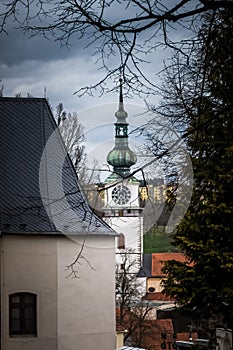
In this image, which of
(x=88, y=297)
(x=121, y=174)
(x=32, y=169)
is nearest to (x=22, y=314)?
(x=88, y=297)

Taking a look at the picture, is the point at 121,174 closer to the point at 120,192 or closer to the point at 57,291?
the point at 120,192

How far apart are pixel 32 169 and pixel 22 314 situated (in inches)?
92.0

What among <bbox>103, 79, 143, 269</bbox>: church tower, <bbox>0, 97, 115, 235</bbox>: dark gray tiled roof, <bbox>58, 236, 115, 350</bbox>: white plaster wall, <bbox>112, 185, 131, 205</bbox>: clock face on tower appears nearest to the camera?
<bbox>103, 79, 143, 269</bbox>: church tower

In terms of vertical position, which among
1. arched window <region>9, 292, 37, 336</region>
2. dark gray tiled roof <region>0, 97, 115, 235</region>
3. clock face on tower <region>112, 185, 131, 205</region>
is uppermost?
dark gray tiled roof <region>0, 97, 115, 235</region>

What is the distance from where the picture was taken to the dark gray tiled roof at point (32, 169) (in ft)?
40.8

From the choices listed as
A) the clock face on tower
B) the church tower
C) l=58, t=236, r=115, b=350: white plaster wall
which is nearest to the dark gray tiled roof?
l=58, t=236, r=115, b=350: white plaster wall

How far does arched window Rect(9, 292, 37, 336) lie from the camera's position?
1244 cm

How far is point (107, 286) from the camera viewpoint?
13133 millimetres

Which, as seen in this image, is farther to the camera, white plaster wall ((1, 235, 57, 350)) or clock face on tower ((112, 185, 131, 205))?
white plaster wall ((1, 235, 57, 350))

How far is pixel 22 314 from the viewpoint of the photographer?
1250 cm

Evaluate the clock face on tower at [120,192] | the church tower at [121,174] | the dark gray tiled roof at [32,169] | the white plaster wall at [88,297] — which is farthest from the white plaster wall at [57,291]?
the clock face on tower at [120,192]

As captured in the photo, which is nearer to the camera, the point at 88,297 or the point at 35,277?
the point at 35,277

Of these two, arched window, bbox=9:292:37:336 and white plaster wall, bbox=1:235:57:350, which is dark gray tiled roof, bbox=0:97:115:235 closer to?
white plaster wall, bbox=1:235:57:350

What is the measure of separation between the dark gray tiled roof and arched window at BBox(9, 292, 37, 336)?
1.02 m
